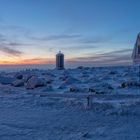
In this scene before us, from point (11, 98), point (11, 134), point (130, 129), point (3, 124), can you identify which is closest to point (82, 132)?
point (130, 129)

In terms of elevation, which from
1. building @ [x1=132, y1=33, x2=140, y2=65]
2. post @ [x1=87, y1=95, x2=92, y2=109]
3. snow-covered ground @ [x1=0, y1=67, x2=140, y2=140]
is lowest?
snow-covered ground @ [x1=0, y1=67, x2=140, y2=140]

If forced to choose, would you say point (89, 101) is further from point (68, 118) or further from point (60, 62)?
point (60, 62)

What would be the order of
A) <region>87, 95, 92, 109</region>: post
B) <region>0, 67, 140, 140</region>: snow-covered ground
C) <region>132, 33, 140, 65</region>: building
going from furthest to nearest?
1. <region>132, 33, 140, 65</region>: building
2. <region>87, 95, 92, 109</region>: post
3. <region>0, 67, 140, 140</region>: snow-covered ground

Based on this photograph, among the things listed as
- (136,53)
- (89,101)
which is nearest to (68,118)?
(89,101)

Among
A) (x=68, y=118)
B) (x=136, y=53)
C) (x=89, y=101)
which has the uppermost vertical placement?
(x=136, y=53)

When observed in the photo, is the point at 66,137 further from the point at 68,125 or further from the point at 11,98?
the point at 11,98

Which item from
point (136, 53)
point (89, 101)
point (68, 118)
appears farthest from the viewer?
point (136, 53)

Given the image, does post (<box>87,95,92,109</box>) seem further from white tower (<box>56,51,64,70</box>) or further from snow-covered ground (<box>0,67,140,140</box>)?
white tower (<box>56,51,64,70</box>)

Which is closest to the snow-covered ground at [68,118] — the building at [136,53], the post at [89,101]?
the post at [89,101]

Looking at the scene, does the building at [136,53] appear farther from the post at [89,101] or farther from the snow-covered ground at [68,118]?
the post at [89,101]

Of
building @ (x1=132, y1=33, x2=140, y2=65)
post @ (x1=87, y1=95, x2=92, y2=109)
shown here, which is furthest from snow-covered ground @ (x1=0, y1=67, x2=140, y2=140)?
building @ (x1=132, y1=33, x2=140, y2=65)

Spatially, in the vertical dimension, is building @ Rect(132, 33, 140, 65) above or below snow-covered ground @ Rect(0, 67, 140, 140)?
above

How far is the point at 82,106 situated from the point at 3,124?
3.23m

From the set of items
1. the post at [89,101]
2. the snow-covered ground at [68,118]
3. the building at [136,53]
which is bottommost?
the snow-covered ground at [68,118]
